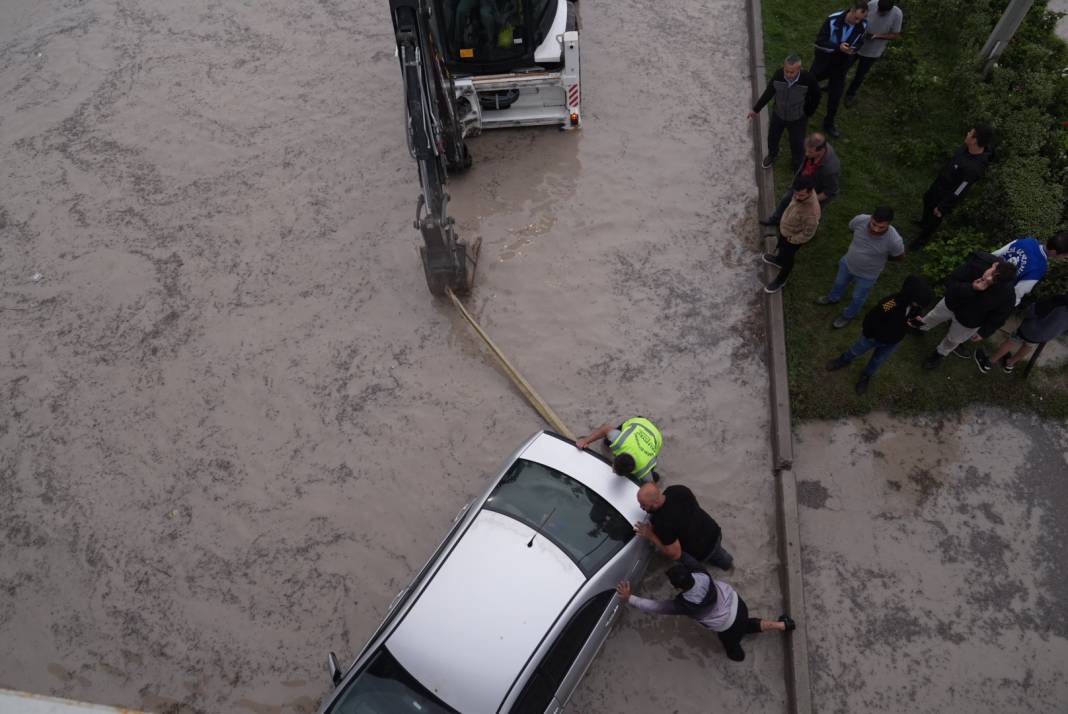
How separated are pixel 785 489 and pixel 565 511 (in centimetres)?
245

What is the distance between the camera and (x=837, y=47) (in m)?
8.94

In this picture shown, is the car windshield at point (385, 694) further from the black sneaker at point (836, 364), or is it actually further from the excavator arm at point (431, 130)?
the black sneaker at point (836, 364)

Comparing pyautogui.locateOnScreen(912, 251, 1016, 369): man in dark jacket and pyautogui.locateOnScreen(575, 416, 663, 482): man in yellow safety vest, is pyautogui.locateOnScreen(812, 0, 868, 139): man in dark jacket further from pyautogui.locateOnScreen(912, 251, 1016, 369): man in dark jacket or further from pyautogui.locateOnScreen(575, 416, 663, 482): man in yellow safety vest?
pyautogui.locateOnScreen(575, 416, 663, 482): man in yellow safety vest

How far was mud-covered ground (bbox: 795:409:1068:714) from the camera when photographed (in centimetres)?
601

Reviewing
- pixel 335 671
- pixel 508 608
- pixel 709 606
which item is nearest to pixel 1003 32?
pixel 709 606

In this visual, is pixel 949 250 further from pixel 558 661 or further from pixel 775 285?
pixel 558 661

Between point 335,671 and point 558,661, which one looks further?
point 335,671

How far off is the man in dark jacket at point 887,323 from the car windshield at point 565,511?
325cm

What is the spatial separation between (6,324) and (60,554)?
3535 millimetres

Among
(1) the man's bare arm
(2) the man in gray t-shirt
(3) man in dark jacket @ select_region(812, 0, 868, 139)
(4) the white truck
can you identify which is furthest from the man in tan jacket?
(4) the white truck

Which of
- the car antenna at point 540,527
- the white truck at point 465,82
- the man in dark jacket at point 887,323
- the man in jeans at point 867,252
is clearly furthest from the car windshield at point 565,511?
the man in jeans at point 867,252

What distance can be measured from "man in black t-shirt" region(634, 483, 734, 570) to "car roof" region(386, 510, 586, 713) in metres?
0.75

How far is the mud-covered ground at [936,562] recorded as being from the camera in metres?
6.01

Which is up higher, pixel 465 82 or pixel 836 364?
pixel 465 82
